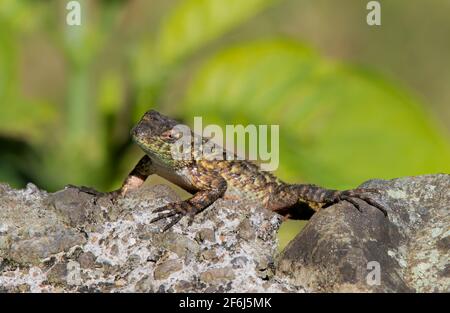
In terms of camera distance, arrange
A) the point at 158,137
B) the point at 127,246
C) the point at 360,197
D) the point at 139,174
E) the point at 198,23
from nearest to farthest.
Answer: the point at 127,246, the point at 360,197, the point at 158,137, the point at 139,174, the point at 198,23

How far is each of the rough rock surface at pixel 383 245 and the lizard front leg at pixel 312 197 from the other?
62 millimetres

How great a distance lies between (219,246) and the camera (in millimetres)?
4484

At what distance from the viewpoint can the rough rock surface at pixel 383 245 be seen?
13.6 feet

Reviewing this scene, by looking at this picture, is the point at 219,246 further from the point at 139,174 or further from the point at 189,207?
the point at 139,174

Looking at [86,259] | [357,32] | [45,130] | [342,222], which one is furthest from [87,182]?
[357,32]

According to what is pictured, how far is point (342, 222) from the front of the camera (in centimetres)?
450

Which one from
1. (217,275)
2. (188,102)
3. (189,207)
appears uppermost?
(188,102)

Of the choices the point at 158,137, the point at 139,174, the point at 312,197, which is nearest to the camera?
the point at 312,197

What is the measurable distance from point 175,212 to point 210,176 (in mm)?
712

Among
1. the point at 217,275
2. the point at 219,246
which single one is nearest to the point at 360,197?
the point at 219,246

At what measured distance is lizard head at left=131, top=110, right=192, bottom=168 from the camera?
17.4 ft

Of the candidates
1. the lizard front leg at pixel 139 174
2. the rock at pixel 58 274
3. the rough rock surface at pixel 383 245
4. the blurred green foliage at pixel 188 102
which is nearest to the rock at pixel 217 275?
the rough rock surface at pixel 383 245

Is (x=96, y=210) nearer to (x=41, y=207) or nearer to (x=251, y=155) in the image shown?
(x=41, y=207)

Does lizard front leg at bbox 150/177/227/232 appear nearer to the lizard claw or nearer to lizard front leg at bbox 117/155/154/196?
lizard front leg at bbox 117/155/154/196
